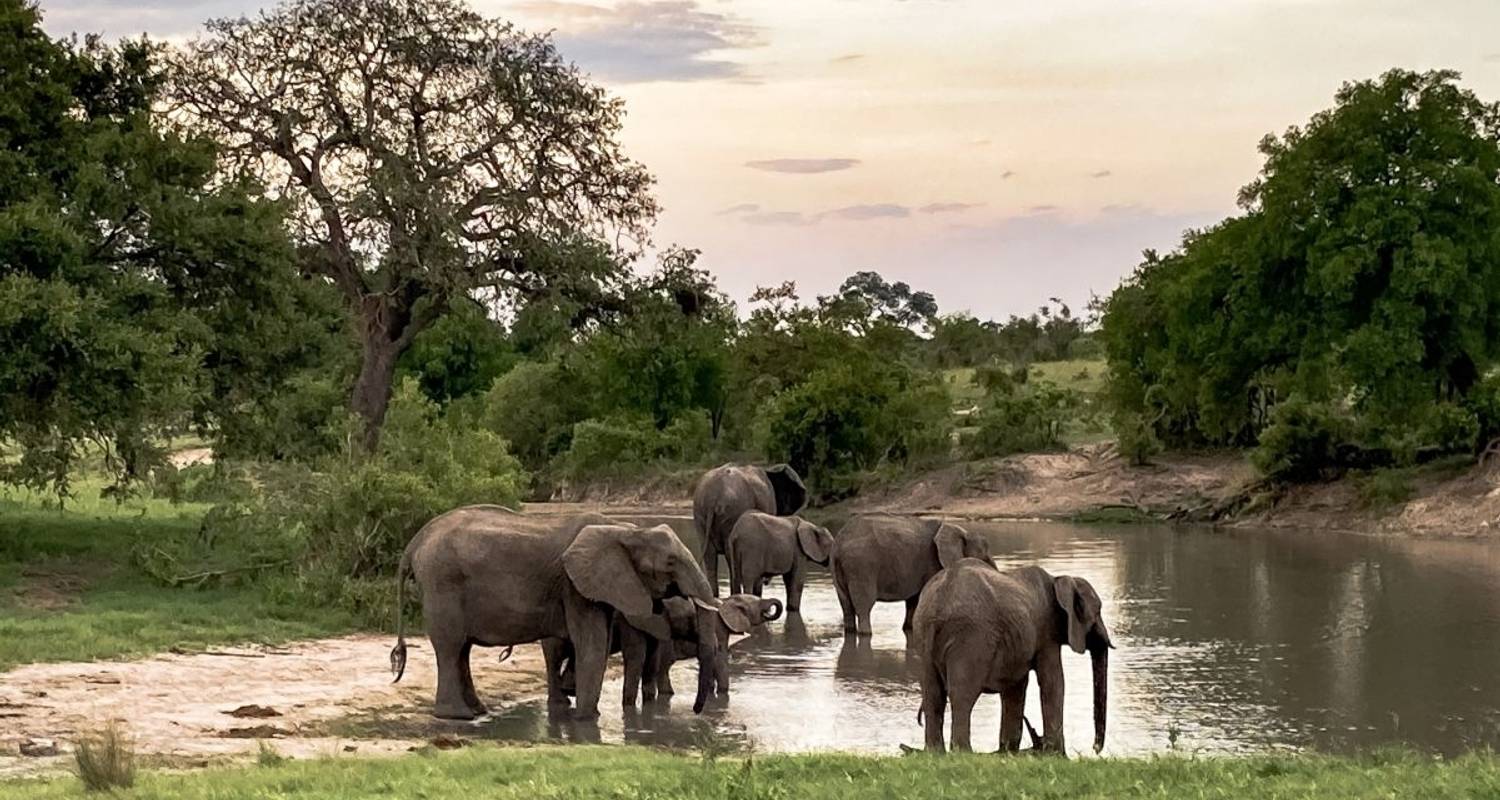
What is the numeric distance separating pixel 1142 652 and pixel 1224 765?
946 cm

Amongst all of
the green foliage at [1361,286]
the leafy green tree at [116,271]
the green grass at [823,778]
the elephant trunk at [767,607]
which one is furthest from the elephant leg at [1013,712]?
the green foliage at [1361,286]

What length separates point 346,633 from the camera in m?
20.5

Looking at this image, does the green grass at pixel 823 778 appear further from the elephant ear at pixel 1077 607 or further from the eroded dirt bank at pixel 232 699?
the elephant ear at pixel 1077 607

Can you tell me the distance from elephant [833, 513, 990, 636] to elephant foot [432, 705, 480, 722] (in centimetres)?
768

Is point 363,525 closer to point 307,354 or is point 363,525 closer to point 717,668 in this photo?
point 307,354

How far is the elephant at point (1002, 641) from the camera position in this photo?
1370 cm

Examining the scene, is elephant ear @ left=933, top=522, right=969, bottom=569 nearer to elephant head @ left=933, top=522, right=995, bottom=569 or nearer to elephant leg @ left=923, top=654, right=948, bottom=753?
elephant head @ left=933, top=522, right=995, bottom=569

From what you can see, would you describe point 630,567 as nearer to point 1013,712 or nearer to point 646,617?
point 646,617

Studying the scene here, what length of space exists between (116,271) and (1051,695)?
1552 centimetres

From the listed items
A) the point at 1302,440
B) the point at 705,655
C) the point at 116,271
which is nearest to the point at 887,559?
the point at 705,655

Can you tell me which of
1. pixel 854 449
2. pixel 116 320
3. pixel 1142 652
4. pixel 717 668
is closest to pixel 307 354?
pixel 116 320

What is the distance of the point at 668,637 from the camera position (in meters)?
16.7

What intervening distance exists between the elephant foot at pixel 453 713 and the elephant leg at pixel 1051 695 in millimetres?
5425

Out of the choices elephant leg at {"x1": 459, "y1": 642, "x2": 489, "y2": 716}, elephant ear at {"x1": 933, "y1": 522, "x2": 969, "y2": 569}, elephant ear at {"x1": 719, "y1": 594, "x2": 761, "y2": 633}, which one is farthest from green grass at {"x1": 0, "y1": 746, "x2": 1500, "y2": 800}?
elephant ear at {"x1": 933, "y1": 522, "x2": 969, "y2": 569}
